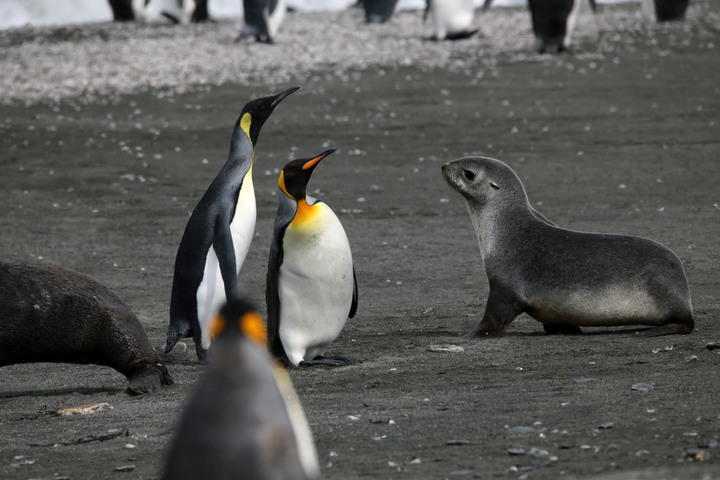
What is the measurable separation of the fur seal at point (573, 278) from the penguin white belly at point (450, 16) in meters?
10.6

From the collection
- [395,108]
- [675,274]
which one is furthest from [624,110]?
[675,274]

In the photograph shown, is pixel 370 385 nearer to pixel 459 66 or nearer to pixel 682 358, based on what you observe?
pixel 682 358

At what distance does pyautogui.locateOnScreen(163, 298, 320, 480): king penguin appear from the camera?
194cm

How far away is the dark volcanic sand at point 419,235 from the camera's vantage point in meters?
3.55

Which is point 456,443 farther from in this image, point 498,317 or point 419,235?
point 419,235

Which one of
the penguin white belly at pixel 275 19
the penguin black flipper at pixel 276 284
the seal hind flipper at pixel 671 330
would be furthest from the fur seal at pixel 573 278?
the penguin white belly at pixel 275 19

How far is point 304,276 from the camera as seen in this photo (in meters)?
5.17

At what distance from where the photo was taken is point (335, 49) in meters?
15.5

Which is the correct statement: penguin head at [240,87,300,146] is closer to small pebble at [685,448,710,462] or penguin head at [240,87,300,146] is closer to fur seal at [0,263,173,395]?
fur seal at [0,263,173,395]

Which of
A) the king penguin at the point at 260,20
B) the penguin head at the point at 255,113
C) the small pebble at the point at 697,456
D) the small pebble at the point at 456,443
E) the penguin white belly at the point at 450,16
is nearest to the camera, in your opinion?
the small pebble at the point at 697,456

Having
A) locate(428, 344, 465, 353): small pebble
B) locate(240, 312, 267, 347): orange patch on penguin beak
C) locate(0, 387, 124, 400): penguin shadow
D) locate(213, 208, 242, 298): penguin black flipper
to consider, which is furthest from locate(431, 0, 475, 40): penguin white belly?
locate(240, 312, 267, 347): orange patch on penguin beak

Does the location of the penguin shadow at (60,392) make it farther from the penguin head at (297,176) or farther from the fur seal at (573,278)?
the fur seal at (573,278)

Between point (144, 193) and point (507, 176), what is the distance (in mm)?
4809

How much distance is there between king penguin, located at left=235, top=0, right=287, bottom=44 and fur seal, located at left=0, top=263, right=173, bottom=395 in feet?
38.1
